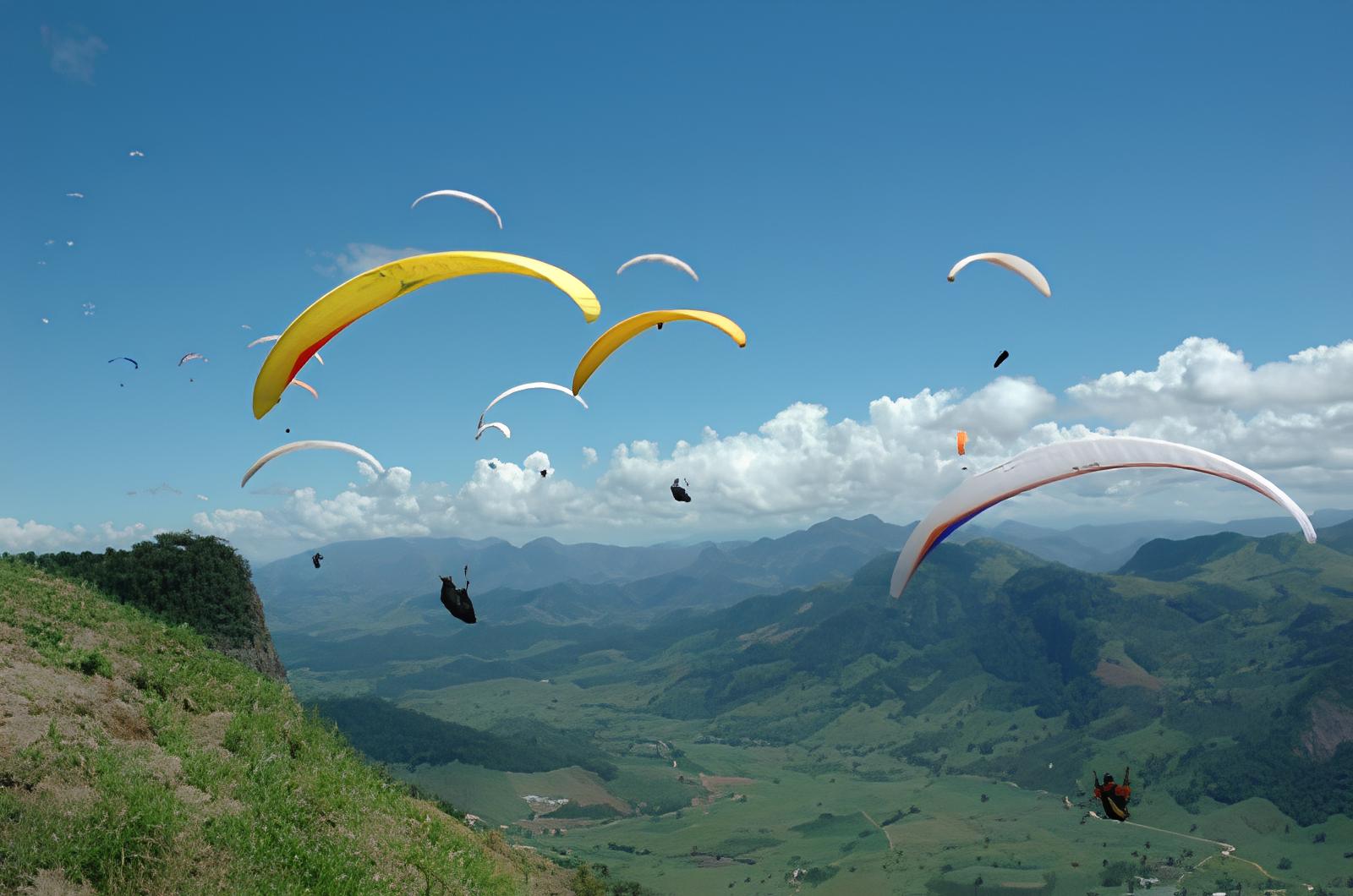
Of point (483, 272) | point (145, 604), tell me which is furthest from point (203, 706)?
point (145, 604)

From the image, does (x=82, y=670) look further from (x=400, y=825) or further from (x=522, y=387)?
(x=522, y=387)

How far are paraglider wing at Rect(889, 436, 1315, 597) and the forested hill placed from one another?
55.7 m

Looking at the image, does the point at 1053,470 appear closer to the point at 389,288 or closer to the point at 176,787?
the point at 389,288

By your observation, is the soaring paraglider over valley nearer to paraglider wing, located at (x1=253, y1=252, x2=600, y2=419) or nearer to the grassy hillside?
the grassy hillside

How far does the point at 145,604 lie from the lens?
5850 centimetres

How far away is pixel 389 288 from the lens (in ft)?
52.9

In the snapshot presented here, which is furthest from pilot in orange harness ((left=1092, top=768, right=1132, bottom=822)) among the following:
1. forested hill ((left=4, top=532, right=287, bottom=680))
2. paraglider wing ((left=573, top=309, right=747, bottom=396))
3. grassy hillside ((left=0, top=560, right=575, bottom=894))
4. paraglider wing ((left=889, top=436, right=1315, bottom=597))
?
forested hill ((left=4, top=532, right=287, bottom=680))

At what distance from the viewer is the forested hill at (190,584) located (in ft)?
190

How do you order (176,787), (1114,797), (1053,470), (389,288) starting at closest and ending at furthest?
(389,288)
(1053,470)
(1114,797)
(176,787)

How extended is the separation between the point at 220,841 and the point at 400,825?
7.60 metres

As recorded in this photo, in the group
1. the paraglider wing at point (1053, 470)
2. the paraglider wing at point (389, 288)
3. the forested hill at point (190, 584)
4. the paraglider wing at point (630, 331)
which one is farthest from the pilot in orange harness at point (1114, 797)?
the forested hill at point (190, 584)

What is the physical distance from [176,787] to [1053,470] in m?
24.9

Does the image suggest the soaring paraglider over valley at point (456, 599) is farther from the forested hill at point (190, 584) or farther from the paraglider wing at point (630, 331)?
the forested hill at point (190, 584)

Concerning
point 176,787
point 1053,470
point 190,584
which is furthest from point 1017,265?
point 190,584
